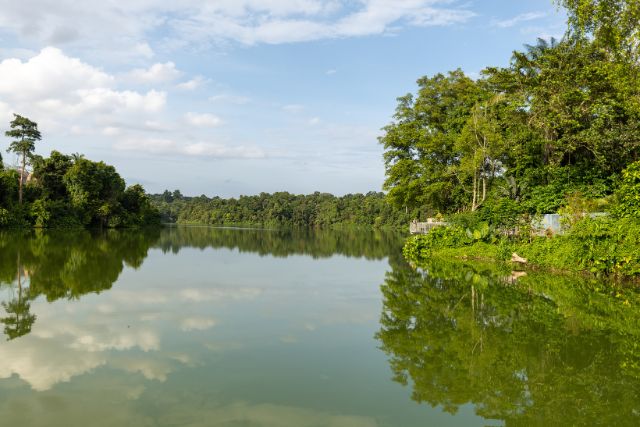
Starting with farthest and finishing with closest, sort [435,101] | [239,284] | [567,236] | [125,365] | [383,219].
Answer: [383,219] → [435,101] → [567,236] → [239,284] → [125,365]

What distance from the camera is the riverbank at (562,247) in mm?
14828

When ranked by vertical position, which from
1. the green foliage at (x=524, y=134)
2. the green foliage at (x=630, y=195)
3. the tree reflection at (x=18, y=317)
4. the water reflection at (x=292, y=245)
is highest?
the green foliage at (x=524, y=134)

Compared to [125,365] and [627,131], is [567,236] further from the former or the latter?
[125,365]

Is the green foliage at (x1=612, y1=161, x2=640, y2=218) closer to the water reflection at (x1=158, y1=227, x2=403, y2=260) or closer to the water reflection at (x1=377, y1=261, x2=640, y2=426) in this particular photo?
the water reflection at (x1=377, y1=261, x2=640, y2=426)

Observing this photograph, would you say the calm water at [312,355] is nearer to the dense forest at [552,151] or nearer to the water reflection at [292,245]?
the dense forest at [552,151]

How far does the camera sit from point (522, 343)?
777 centimetres

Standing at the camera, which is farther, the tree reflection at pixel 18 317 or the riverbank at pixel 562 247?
the riverbank at pixel 562 247

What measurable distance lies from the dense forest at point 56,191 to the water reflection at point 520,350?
4656 centimetres

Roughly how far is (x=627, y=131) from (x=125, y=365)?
22.2 meters

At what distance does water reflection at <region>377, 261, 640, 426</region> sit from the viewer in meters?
5.31

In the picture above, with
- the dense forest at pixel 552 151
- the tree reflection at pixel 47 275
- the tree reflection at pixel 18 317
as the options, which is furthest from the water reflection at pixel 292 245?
the tree reflection at pixel 18 317

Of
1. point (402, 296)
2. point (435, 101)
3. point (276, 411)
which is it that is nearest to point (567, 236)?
point (402, 296)

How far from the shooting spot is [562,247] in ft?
57.8

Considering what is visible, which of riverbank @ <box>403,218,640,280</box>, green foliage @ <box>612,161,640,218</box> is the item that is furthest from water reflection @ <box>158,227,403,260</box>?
green foliage @ <box>612,161,640,218</box>
